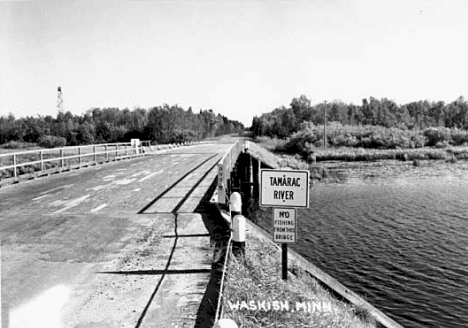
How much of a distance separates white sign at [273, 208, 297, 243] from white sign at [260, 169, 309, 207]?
0.23m

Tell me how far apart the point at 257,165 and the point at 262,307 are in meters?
37.0

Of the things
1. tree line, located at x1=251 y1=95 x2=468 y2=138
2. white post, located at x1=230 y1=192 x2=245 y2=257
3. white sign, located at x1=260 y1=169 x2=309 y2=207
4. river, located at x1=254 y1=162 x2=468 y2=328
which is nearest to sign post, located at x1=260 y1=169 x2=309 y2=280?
white sign, located at x1=260 y1=169 x2=309 y2=207

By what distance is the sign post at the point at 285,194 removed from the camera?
7.37m

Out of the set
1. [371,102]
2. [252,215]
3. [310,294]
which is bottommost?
[252,215]

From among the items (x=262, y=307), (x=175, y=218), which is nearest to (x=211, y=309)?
(x=262, y=307)

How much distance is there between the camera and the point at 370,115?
15762cm

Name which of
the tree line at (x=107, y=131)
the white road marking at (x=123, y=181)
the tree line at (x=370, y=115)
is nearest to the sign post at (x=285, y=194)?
the white road marking at (x=123, y=181)

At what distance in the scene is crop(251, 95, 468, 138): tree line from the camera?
141 m

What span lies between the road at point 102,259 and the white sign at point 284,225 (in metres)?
1.43

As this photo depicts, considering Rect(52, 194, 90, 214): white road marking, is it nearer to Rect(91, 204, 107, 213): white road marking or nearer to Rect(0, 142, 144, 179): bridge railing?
Rect(91, 204, 107, 213): white road marking

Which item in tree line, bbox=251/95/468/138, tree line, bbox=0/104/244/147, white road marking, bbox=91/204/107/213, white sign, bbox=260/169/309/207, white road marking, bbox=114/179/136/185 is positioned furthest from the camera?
tree line, bbox=251/95/468/138

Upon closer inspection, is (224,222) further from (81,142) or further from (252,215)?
(81,142)

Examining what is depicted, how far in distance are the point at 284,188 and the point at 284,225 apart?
0.74 metres

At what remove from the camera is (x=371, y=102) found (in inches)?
6604
